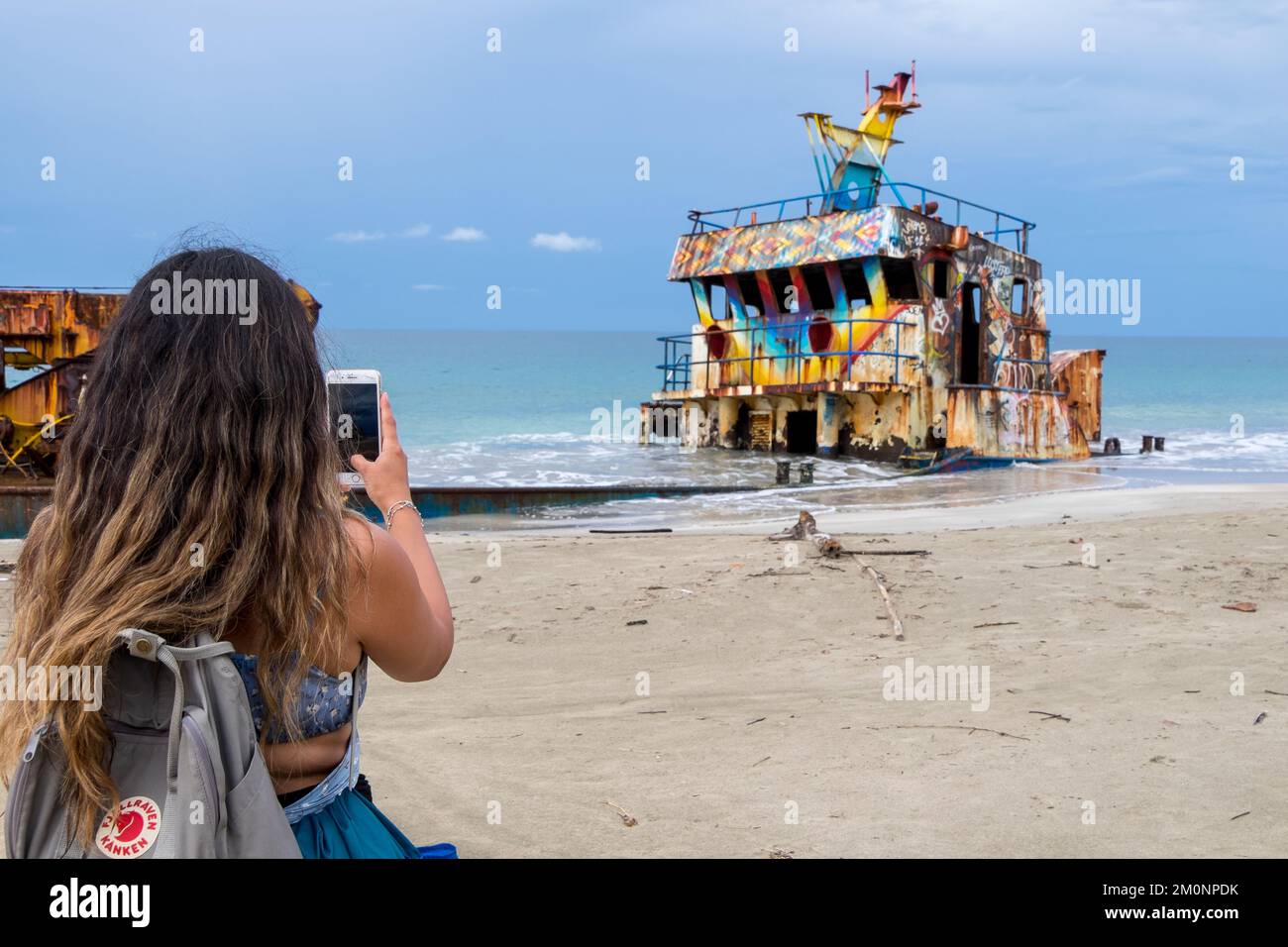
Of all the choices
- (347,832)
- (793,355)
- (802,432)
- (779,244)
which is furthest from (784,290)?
(347,832)

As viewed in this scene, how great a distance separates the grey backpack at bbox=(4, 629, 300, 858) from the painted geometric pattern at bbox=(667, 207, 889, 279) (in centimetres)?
1816

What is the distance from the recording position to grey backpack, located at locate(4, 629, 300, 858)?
1408 mm

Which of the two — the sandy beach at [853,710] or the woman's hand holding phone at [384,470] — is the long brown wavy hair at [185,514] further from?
the sandy beach at [853,710]

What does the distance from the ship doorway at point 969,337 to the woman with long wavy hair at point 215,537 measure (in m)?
20.0

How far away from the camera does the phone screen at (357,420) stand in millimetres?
1970

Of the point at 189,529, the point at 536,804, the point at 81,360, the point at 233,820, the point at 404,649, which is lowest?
the point at 536,804

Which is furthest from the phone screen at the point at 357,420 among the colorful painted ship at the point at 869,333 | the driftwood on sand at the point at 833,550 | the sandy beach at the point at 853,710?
the colorful painted ship at the point at 869,333

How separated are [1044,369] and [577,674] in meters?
19.3

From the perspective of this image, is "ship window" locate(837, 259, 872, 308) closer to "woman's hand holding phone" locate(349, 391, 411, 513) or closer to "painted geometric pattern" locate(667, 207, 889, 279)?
"painted geometric pattern" locate(667, 207, 889, 279)

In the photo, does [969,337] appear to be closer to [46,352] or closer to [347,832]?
[46,352]

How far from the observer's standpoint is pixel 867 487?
50.9 feet

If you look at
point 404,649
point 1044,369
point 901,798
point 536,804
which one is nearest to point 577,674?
point 536,804

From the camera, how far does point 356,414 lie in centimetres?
199
